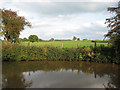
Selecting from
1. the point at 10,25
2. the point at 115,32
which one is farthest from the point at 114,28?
the point at 10,25

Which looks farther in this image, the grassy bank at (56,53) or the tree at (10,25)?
the tree at (10,25)

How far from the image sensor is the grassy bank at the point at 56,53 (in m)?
9.35

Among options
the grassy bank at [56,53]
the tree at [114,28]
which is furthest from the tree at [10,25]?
the tree at [114,28]

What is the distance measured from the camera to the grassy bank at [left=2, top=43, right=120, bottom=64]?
9352mm

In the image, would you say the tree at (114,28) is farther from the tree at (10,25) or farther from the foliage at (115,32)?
the tree at (10,25)

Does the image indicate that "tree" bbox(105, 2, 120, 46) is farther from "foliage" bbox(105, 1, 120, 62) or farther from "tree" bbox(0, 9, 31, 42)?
"tree" bbox(0, 9, 31, 42)

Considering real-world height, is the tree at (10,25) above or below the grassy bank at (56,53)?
above

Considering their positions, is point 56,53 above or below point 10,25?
below

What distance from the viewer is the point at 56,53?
10336mm

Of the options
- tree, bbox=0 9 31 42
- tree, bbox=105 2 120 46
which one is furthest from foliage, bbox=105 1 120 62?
tree, bbox=0 9 31 42

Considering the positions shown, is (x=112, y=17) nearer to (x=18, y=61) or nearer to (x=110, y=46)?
(x=110, y=46)

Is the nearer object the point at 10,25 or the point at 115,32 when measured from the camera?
the point at 115,32

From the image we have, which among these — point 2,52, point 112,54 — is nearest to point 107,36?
point 112,54

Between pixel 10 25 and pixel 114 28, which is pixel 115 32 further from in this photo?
pixel 10 25
